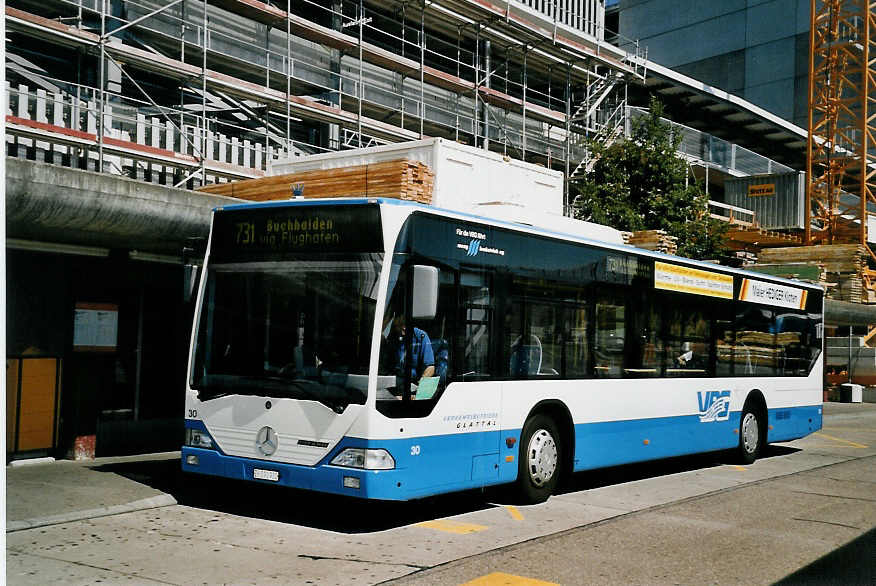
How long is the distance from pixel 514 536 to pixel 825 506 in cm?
439

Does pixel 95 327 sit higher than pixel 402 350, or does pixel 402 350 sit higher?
pixel 95 327

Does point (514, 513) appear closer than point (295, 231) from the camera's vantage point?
No

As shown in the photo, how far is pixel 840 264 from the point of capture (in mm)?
37375

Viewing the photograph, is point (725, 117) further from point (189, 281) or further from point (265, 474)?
point (265, 474)

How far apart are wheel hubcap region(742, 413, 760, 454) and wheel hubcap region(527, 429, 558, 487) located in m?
5.64

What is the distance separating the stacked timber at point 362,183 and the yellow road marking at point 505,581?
5058 millimetres

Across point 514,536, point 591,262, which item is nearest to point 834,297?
point 591,262

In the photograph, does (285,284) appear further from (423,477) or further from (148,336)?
(148,336)

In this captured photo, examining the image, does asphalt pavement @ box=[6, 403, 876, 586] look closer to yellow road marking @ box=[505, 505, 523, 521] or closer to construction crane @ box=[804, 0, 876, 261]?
yellow road marking @ box=[505, 505, 523, 521]

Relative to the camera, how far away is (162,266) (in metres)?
Result: 13.6

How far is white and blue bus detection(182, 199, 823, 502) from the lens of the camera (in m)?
8.59

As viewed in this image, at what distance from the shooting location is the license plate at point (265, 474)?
28.8 ft

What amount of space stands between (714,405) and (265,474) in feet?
25.7

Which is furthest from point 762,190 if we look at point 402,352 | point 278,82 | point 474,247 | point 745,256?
point 402,352
